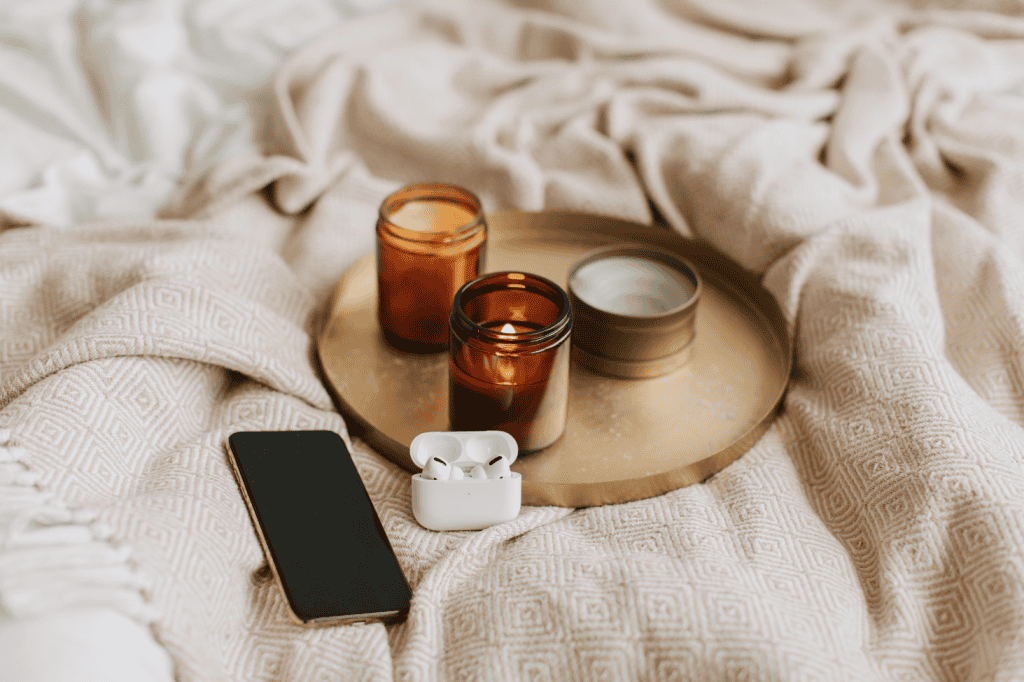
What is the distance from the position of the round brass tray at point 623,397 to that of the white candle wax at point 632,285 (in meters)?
0.06

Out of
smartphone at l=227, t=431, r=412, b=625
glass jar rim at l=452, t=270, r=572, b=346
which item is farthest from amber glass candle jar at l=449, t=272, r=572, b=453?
smartphone at l=227, t=431, r=412, b=625

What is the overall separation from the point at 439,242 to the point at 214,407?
25 cm

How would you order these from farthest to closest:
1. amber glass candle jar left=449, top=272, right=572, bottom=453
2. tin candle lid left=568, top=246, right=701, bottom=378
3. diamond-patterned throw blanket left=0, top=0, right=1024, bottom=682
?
tin candle lid left=568, top=246, right=701, bottom=378, amber glass candle jar left=449, top=272, right=572, bottom=453, diamond-patterned throw blanket left=0, top=0, right=1024, bottom=682

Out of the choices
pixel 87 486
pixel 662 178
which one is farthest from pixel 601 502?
pixel 662 178

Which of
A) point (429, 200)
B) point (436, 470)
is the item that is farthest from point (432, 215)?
point (436, 470)

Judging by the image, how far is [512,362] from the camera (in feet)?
2.22

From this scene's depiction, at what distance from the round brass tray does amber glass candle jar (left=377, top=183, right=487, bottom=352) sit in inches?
1.0

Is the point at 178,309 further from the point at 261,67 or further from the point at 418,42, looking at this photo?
the point at 418,42

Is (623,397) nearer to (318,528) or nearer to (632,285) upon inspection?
(632,285)

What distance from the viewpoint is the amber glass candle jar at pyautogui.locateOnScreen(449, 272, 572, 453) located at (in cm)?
67

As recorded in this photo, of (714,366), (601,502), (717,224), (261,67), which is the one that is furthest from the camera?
(261,67)

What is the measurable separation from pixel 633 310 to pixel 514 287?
0.51 feet

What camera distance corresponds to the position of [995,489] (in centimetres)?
62

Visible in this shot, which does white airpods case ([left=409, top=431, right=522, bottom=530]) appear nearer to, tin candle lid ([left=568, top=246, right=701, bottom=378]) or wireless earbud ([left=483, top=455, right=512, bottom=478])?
wireless earbud ([left=483, top=455, right=512, bottom=478])
